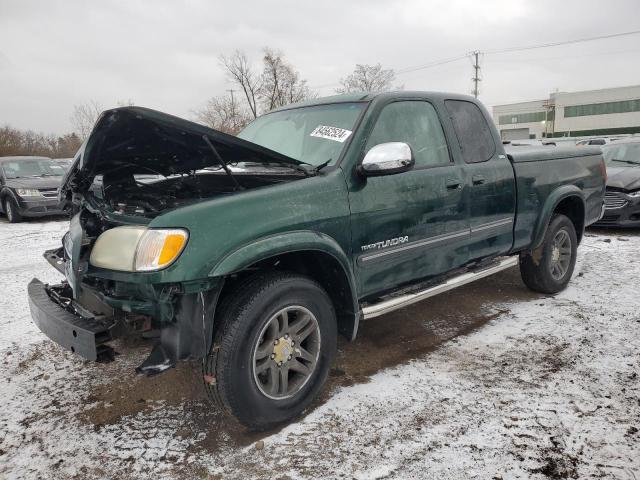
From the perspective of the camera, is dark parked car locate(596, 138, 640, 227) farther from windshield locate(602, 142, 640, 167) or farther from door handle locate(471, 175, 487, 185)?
door handle locate(471, 175, 487, 185)

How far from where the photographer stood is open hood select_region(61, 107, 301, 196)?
2.46 m

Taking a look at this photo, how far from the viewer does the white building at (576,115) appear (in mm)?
61781

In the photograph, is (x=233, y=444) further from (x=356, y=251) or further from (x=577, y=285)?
(x=577, y=285)

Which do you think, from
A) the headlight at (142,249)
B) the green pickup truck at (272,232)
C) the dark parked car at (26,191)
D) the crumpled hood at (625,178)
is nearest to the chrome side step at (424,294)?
the green pickup truck at (272,232)

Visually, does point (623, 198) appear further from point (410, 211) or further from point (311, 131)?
point (311, 131)

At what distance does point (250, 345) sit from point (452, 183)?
196cm

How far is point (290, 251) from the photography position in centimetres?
246

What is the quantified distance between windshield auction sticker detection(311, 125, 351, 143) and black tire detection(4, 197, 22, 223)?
1040 centimetres

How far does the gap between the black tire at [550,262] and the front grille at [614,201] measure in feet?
11.8

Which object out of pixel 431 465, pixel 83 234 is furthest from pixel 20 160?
pixel 431 465

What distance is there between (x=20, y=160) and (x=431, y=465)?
13483 millimetres

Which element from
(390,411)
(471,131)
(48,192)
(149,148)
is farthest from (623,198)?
(48,192)

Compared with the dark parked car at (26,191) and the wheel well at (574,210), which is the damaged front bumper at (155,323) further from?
the dark parked car at (26,191)

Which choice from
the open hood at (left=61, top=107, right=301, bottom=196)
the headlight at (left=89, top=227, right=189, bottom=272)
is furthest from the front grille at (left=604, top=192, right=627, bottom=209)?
the headlight at (left=89, top=227, right=189, bottom=272)
